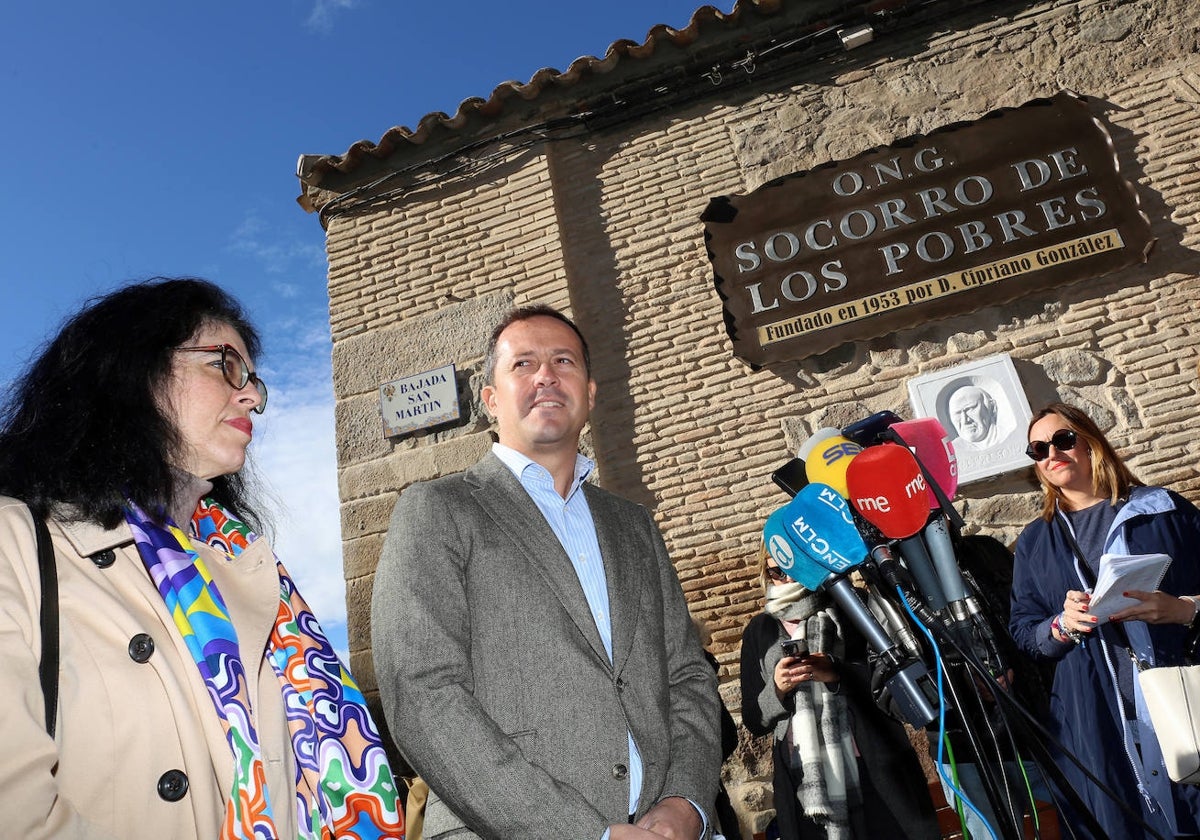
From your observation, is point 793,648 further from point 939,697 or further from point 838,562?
point 939,697

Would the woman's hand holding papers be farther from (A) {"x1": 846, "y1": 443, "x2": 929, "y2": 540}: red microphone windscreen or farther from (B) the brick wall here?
(B) the brick wall

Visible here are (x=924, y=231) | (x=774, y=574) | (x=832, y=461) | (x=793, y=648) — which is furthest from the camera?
(x=924, y=231)

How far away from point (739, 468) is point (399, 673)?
3.86m

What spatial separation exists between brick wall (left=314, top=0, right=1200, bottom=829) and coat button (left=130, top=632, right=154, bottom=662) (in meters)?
3.95

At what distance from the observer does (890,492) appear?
1.78m

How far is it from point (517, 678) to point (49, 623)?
851 mm

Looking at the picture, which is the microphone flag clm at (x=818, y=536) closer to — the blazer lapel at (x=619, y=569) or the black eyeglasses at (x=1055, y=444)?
the blazer lapel at (x=619, y=569)

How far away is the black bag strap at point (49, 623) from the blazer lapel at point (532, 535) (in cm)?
88

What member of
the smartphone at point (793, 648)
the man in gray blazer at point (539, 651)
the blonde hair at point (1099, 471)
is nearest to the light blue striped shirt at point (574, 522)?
the man in gray blazer at point (539, 651)

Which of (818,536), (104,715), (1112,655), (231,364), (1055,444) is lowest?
(1112,655)

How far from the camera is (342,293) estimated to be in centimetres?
646

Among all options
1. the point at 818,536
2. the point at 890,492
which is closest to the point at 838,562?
the point at 818,536

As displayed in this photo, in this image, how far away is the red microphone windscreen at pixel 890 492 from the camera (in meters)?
1.76

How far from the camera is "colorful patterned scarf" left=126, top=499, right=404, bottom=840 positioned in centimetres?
142
